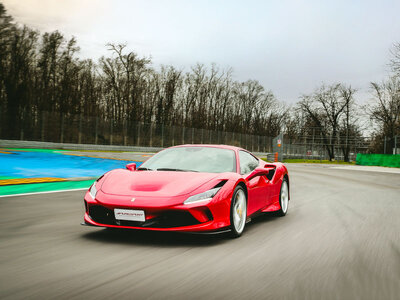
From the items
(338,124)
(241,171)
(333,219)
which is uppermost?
(338,124)

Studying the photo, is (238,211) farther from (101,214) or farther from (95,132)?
(95,132)

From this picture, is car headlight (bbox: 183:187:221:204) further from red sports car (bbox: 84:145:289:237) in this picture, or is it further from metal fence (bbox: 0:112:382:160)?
metal fence (bbox: 0:112:382:160)

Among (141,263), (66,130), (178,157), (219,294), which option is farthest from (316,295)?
(66,130)

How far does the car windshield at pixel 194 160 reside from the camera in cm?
580

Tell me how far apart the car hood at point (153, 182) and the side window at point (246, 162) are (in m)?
0.84

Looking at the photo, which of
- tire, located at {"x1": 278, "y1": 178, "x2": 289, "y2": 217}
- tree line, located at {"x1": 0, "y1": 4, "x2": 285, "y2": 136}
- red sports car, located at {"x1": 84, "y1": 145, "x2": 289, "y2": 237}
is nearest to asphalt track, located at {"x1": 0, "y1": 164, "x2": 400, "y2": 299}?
red sports car, located at {"x1": 84, "y1": 145, "x2": 289, "y2": 237}

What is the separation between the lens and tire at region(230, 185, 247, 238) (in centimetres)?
525

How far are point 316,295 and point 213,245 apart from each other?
1.79 m

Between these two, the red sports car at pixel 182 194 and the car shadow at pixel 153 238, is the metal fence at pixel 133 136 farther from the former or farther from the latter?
the car shadow at pixel 153 238

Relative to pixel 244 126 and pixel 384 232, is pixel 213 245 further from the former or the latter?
pixel 244 126

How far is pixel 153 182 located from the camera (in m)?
5.11

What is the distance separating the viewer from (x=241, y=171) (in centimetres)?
596

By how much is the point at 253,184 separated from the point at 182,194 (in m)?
1.59

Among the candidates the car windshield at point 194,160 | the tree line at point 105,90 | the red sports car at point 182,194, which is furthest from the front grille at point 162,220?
the tree line at point 105,90
